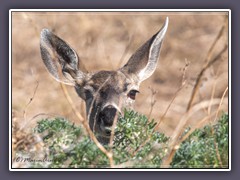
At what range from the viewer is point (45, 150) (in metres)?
10.2

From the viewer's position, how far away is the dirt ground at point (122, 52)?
11.1m

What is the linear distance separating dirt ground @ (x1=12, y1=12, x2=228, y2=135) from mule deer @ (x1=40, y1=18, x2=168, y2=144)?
14cm

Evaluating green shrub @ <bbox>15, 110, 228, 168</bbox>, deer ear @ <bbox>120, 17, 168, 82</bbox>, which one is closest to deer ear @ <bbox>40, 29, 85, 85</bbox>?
deer ear @ <bbox>120, 17, 168, 82</bbox>

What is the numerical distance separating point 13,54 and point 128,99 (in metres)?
1.17

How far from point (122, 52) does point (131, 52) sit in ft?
0.41

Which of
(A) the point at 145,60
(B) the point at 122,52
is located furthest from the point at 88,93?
(B) the point at 122,52

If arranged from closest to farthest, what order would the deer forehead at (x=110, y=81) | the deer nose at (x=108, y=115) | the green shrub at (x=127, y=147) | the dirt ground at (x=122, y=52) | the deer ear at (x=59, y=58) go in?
the green shrub at (x=127, y=147) → the deer nose at (x=108, y=115) → the dirt ground at (x=122, y=52) → the deer ear at (x=59, y=58) → the deer forehead at (x=110, y=81)

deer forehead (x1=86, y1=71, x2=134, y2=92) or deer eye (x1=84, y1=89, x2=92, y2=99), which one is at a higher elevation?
deer forehead (x1=86, y1=71, x2=134, y2=92)

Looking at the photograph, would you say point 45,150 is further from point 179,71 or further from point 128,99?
point 179,71

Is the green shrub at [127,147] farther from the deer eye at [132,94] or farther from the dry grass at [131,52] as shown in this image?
the deer eye at [132,94]

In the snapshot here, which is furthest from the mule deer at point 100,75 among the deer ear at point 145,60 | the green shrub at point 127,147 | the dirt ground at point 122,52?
the green shrub at point 127,147

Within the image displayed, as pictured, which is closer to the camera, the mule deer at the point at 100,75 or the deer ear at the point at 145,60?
the mule deer at the point at 100,75

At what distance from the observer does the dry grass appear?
1108 cm

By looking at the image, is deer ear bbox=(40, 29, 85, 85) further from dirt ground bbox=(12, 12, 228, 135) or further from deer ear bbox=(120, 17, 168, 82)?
deer ear bbox=(120, 17, 168, 82)
